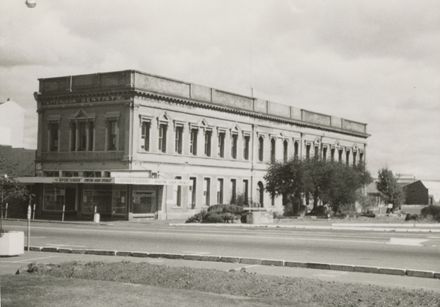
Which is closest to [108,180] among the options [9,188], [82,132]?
[82,132]

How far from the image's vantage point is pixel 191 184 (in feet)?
165

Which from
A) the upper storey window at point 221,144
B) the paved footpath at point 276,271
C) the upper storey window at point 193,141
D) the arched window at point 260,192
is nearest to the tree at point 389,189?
the arched window at point 260,192

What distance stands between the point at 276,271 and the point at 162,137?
34549mm

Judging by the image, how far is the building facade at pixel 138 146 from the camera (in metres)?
46.0

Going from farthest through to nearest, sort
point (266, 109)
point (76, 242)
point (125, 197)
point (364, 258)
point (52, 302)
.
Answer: point (266, 109), point (125, 197), point (76, 242), point (364, 258), point (52, 302)

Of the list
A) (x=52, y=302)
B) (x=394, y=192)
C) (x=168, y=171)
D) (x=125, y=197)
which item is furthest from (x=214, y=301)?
(x=394, y=192)

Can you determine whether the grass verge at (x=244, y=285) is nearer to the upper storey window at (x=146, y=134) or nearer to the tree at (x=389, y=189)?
the upper storey window at (x=146, y=134)

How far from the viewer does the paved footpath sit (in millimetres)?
13328

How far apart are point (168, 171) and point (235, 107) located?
10.9m

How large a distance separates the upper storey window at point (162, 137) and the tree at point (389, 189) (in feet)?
181

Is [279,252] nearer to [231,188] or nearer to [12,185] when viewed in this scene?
[12,185]

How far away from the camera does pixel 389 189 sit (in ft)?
317

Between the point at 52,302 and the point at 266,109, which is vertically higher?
the point at 266,109

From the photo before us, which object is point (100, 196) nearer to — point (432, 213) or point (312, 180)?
point (312, 180)
